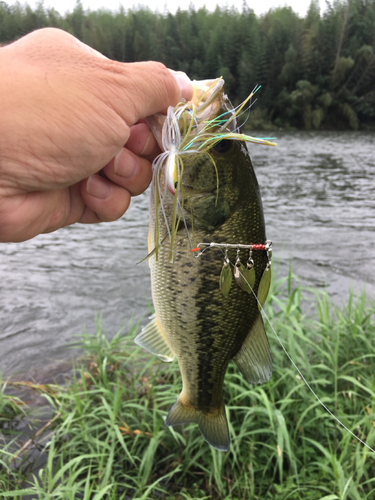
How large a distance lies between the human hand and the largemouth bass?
0.58 feet

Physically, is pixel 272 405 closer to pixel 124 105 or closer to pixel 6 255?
pixel 124 105

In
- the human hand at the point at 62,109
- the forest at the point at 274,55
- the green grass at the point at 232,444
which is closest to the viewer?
the human hand at the point at 62,109

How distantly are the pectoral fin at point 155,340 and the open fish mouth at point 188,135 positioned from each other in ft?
2.24

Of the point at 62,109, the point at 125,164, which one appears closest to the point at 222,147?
the point at 125,164

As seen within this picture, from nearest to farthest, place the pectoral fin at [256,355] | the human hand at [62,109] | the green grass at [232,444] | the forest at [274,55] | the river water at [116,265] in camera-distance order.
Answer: the human hand at [62,109] < the pectoral fin at [256,355] < the green grass at [232,444] < the river water at [116,265] < the forest at [274,55]

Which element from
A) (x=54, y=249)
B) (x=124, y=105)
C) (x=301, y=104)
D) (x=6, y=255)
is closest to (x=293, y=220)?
(x=54, y=249)

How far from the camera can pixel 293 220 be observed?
11398 millimetres

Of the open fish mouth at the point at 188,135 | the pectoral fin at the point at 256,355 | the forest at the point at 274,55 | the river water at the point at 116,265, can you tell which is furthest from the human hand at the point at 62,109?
the forest at the point at 274,55

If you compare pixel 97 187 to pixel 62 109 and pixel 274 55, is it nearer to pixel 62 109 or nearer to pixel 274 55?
pixel 62 109

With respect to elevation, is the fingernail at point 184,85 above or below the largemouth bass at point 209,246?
above

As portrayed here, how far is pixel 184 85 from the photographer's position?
5.42 ft

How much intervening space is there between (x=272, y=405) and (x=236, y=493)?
689 mm

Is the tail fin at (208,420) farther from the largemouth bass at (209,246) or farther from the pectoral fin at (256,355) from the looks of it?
the pectoral fin at (256,355)

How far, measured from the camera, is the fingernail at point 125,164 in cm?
186
